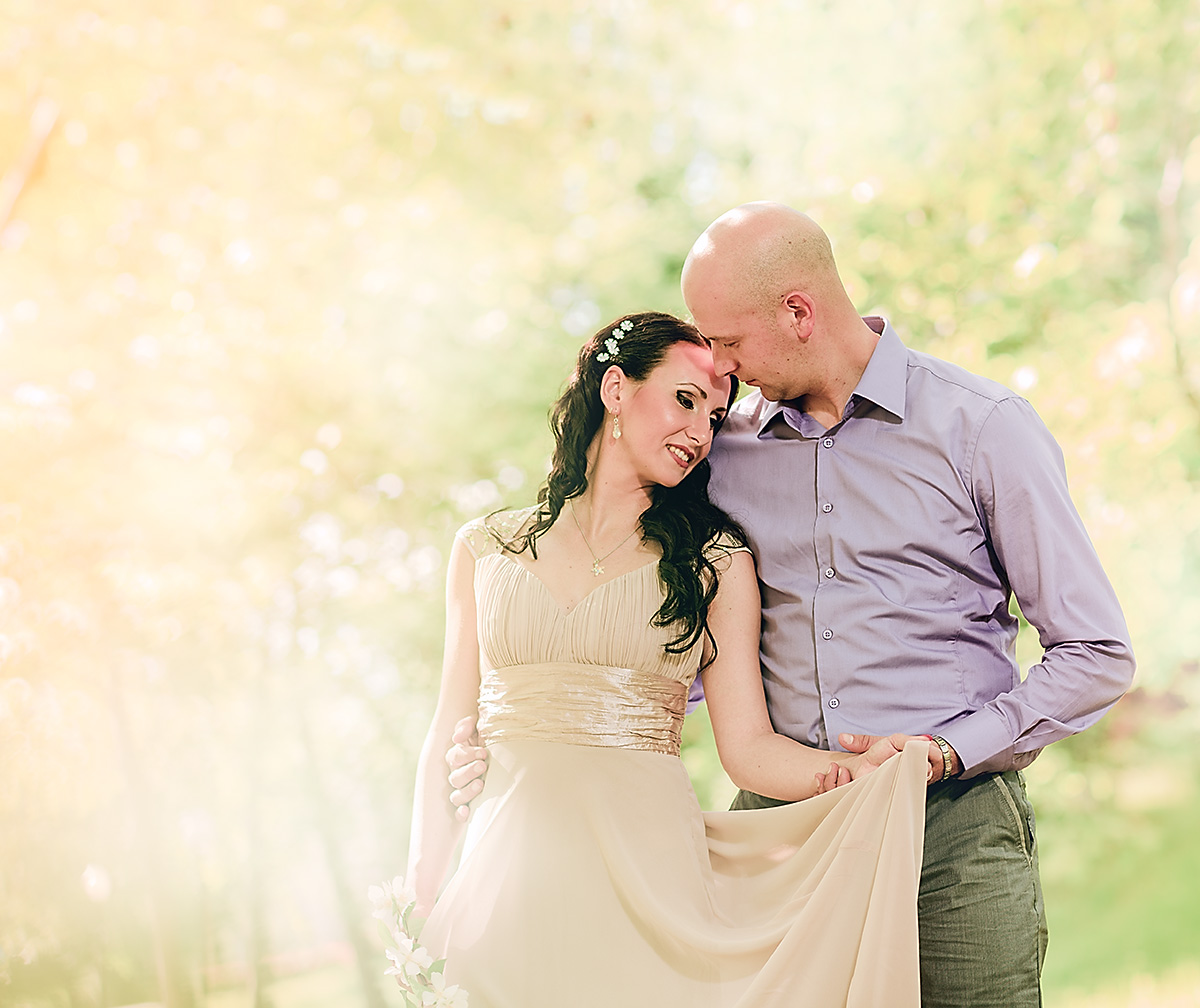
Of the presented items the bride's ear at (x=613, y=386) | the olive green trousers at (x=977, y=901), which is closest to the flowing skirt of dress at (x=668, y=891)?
the olive green trousers at (x=977, y=901)

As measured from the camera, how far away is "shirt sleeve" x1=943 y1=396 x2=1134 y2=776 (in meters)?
1.74

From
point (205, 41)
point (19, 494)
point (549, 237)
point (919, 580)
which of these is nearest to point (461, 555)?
point (919, 580)

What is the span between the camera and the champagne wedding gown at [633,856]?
164cm

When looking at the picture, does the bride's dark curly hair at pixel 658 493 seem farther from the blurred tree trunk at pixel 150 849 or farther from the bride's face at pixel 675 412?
the blurred tree trunk at pixel 150 849

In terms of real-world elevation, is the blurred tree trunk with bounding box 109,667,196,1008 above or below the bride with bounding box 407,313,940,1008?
below

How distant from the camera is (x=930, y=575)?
189 centimetres

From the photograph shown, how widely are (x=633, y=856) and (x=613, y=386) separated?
858mm

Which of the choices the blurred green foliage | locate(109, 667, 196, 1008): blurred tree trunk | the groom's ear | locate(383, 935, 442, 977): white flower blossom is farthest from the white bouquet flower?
locate(109, 667, 196, 1008): blurred tree trunk

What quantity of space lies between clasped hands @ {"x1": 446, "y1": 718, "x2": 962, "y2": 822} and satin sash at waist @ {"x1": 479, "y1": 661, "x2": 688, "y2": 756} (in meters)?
0.04

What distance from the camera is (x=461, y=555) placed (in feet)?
6.95

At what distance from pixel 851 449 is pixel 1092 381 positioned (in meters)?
2.40

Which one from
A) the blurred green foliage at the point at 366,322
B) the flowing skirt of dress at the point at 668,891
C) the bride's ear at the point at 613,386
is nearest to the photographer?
the flowing skirt of dress at the point at 668,891

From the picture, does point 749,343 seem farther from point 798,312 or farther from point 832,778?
point 832,778

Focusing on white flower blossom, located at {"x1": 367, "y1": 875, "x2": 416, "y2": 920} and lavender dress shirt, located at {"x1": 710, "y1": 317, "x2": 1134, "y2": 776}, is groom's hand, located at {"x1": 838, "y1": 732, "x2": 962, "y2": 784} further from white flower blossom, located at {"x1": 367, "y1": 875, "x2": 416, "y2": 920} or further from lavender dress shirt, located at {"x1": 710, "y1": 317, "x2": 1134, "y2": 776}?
white flower blossom, located at {"x1": 367, "y1": 875, "x2": 416, "y2": 920}
